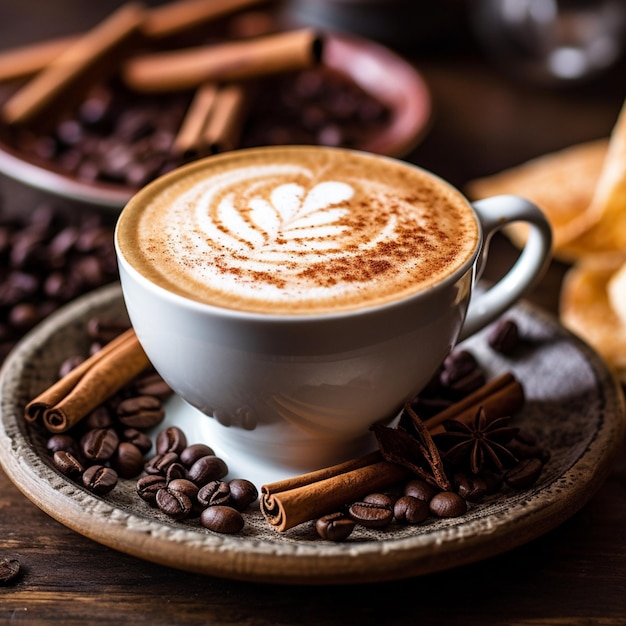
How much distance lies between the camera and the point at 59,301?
1658 millimetres

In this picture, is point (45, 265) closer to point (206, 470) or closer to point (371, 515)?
point (206, 470)

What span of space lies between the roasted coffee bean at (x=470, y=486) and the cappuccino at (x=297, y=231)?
26cm

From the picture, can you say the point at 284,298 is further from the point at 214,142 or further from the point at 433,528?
the point at 214,142

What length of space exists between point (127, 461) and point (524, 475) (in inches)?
19.6

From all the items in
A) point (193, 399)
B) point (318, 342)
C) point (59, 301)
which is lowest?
point (59, 301)

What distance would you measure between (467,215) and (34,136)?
4.07 feet

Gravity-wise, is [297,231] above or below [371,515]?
above

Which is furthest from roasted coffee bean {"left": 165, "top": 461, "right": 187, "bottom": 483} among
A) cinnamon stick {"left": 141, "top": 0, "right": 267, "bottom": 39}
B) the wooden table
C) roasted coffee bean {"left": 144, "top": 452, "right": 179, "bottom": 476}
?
cinnamon stick {"left": 141, "top": 0, "right": 267, "bottom": 39}

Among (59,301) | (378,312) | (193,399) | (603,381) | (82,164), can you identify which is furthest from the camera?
(82,164)

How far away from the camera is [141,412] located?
1.24 meters

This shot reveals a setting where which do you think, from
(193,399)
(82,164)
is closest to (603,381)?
(193,399)

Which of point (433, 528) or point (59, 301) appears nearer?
point (433, 528)

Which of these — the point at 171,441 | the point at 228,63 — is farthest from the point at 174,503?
the point at 228,63

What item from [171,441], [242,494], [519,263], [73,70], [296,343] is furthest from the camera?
[73,70]
